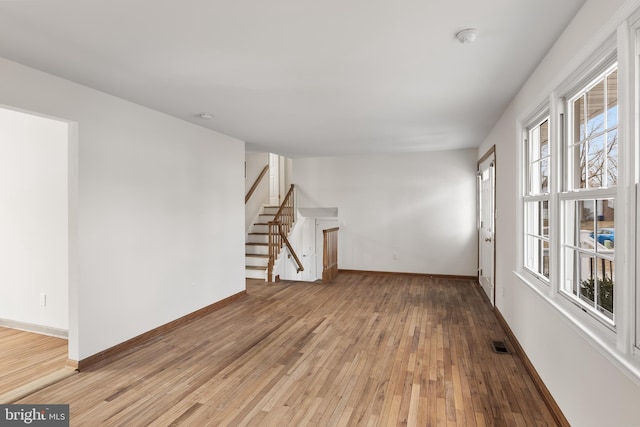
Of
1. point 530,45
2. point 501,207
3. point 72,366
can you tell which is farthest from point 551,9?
point 72,366

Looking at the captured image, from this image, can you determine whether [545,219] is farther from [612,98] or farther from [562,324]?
[612,98]

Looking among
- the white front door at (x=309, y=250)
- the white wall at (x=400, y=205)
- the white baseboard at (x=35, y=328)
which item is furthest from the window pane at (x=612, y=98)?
the white front door at (x=309, y=250)

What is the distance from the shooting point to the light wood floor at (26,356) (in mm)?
2867

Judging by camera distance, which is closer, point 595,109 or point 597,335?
point 597,335

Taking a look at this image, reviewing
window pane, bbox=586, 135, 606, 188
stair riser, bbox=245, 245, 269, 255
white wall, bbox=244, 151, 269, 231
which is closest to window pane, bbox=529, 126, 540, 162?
window pane, bbox=586, 135, 606, 188

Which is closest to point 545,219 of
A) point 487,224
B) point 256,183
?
point 487,224

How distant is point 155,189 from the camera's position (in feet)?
Answer: 12.7

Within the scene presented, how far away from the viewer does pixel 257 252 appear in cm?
730

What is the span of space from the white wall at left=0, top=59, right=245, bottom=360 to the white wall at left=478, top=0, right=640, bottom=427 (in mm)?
3679

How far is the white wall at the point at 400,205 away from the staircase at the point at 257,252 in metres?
1.14

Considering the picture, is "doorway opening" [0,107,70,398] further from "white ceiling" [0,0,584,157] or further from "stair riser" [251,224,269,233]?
"stair riser" [251,224,269,233]

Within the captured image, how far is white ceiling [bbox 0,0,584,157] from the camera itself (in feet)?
6.16

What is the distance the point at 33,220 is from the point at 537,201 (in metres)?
4.99

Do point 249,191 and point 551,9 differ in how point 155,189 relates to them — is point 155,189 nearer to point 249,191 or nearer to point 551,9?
point 551,9
